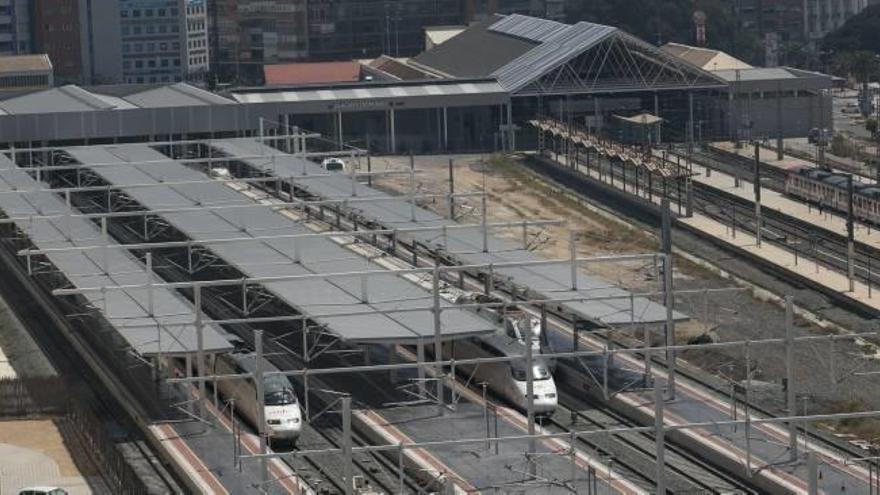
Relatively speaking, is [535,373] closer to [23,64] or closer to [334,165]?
[334,165]

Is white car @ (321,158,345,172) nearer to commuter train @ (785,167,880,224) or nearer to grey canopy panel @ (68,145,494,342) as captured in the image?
grey canopy panel @ (68,145,494,342)

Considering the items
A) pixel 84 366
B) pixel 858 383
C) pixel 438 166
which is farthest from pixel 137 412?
pixel 438 166

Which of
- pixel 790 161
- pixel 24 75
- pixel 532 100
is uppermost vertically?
pixel 24 75

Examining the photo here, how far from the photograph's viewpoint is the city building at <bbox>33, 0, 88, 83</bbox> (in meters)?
116

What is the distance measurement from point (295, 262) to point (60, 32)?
74401mm

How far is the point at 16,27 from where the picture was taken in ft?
382

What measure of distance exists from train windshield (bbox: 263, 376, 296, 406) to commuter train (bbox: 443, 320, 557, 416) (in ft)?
9.45

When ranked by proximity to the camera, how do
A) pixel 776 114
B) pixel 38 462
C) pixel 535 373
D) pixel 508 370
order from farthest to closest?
pixel 776 114 < pixel 508 370 < pixel 535 373 < pixel 38 462

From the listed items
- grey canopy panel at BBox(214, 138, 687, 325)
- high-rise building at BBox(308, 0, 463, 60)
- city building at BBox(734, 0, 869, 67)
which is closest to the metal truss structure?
grey canopy panel at BBox(214, 138, 687, 325)

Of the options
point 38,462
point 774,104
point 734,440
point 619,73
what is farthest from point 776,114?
point 38,462

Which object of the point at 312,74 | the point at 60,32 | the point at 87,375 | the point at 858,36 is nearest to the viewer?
the point at 87,375

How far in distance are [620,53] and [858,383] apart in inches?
1448

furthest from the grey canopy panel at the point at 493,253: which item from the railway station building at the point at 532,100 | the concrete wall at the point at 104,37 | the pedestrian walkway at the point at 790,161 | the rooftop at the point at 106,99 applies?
the concrete wall at the point at 104,37

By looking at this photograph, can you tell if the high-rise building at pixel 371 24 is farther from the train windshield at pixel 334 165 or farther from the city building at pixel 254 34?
the train windshield at pixel 334 165
